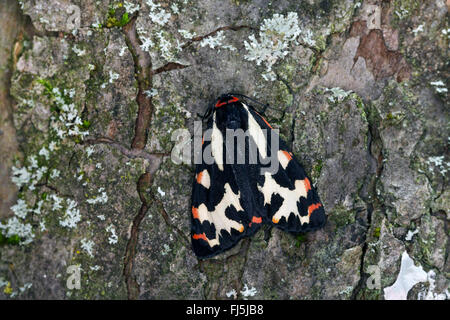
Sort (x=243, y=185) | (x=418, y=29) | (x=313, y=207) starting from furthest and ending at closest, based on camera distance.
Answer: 1. (x=243, y=185)
2. (x=313, y=207)
3. (x=418, y=29)

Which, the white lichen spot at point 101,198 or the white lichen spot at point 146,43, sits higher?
the white lichen spot at point 146,43

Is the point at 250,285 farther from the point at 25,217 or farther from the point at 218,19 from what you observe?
the point at 218,19

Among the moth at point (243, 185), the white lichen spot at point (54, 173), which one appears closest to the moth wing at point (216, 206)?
the moth at point (243, 185)

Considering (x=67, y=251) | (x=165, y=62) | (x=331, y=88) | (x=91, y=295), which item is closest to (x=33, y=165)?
(x=67, y=251)

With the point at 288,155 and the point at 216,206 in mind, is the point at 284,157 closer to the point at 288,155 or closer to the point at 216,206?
A: the point at 288,155

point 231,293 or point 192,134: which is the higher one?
point 192,134

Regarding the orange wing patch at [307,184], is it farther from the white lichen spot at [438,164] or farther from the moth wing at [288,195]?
the white lichen spot at [438,164]

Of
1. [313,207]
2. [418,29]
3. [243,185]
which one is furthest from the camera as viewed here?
A: [243,185]

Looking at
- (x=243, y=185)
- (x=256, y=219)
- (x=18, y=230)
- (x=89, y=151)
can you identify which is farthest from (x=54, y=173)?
(x=256, y=219)
